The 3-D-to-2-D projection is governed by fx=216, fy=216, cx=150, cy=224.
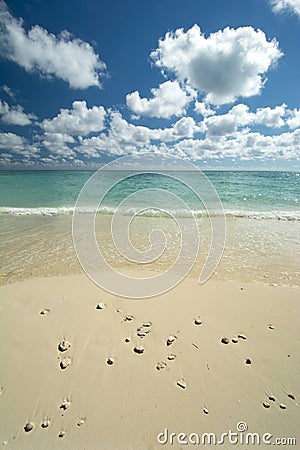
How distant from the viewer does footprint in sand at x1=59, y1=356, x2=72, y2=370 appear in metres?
2.51

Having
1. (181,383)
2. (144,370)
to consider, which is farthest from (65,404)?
(181,383)

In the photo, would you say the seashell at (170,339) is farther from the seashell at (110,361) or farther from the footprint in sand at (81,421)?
the footprint in sand at (81,421)

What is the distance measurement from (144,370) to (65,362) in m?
0.94

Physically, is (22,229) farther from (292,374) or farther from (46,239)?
(292,374)

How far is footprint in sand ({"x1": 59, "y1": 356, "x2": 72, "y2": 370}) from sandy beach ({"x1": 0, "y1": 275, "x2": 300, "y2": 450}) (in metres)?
0.01

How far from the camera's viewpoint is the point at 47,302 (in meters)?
3.73

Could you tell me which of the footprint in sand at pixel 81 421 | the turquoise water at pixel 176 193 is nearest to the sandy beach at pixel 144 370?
the footprint in sand at pixel 81 421

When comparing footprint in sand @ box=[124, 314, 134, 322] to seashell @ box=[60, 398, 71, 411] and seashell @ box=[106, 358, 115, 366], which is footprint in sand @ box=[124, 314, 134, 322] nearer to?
seashell @ box=[106, 358, 115, 366]

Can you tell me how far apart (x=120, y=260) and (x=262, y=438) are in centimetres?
425

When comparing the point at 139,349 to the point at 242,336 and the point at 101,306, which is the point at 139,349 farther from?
the point at 242,336

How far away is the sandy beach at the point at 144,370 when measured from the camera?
6.54 ft

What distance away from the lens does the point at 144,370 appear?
8.20ft

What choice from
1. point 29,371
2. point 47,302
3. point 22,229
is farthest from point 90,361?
point 22,229

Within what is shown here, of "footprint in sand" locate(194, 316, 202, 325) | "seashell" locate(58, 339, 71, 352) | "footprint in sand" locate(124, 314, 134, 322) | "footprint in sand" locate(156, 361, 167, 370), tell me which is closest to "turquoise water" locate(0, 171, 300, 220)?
"footprint in sand" locate(194, 316, 202, 325)
